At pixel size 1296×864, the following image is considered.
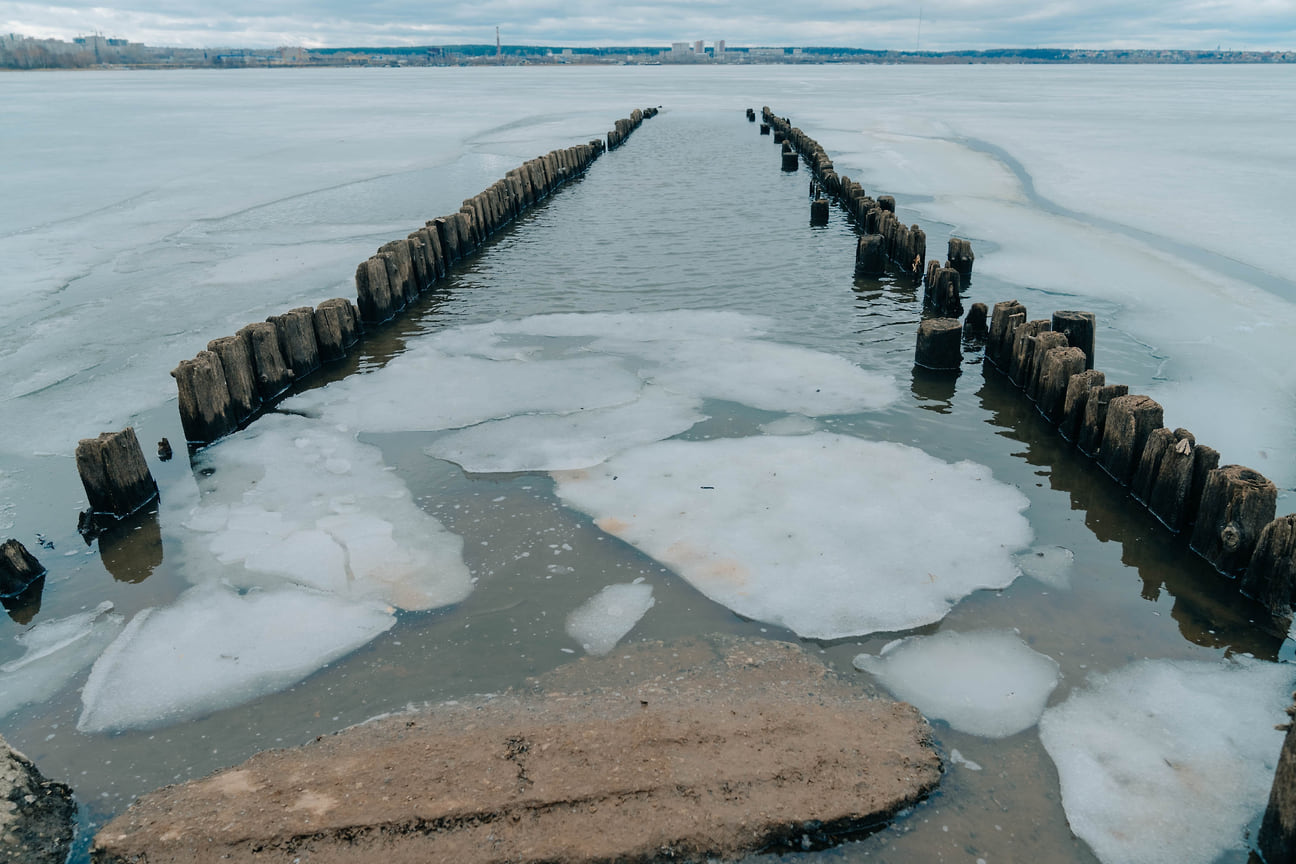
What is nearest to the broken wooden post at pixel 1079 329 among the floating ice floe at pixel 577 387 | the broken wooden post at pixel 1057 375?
the broken wooden post at pixel 1057 375

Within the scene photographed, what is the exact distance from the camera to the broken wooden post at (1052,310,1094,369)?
26.4ft

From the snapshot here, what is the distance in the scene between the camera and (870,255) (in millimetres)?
12398

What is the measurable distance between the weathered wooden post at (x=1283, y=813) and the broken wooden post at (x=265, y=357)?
317 inches

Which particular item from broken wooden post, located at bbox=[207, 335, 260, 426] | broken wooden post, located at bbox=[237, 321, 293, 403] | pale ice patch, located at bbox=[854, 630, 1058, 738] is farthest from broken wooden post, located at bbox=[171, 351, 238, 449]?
pale ice patch, located at bbox=[854, 630, 1058, 738]

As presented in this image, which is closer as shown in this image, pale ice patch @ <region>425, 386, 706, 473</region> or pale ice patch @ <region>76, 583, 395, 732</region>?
pale ice patch @ <region>76, 583, 395, 732</region>

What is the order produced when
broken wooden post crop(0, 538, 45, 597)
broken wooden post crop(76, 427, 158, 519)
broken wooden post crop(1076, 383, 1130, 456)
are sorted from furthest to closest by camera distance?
broken wooden post crop(1076, 383, 1130, 456) < broken wooden post crop(76, 427, 158, 519) < broken wooden post crop(0, 538, 45, 597)

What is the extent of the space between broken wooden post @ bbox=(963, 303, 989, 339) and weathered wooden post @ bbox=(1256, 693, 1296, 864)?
6802 mm

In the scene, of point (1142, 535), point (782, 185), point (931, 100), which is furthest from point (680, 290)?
point (931, 100)

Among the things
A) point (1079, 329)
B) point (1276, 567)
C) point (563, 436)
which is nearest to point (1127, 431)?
point (1276, 567)

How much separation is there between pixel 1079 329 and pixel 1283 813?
572cm

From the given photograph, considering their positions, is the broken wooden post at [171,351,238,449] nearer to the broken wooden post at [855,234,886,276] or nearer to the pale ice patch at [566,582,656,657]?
the pale ice patch at [566,582,656,657]

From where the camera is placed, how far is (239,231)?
1539 cm

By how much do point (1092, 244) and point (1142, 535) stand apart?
8985 millimetres

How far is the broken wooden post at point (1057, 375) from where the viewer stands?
7.23m
